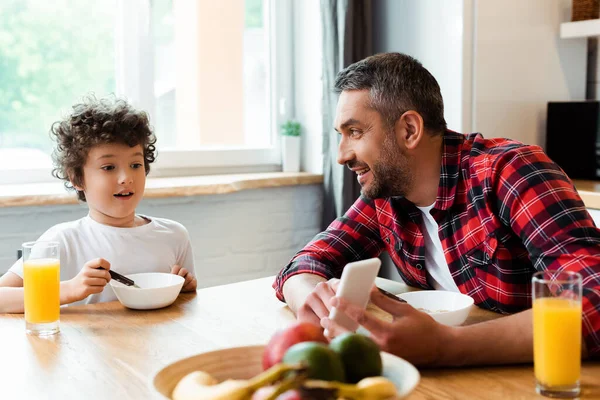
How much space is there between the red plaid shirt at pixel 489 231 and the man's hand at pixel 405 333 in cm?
25

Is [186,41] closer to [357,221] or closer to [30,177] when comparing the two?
[30,177]

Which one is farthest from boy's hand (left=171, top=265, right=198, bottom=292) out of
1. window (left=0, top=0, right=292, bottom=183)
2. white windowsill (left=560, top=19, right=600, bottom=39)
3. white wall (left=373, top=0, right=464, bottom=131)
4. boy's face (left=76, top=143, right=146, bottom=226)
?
white windowsill (left=560, top=19, right=600, bottom=39)

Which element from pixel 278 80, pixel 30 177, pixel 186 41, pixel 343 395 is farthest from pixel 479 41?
pixel 343 395

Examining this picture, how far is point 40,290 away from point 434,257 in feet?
2.84

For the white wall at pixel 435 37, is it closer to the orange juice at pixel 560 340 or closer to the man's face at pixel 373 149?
the man's face at pixel 373 149

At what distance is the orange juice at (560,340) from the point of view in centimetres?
90

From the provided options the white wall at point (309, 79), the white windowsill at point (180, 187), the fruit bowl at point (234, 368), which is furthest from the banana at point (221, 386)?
the white wall at point (309, 79)

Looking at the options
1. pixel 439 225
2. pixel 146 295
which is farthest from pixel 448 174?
pixel 146 295

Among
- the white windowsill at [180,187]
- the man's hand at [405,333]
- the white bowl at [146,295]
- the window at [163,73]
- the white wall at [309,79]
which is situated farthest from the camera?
the white wall at [309,79]

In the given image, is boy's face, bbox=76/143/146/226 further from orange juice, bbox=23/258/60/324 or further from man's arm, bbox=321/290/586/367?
man's arm, bbox=321/290/586/367

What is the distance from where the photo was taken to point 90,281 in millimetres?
1398

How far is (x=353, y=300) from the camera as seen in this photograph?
974 mm

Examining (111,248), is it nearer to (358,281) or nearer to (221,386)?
(358,281)

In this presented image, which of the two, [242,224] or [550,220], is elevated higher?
[550,220]
